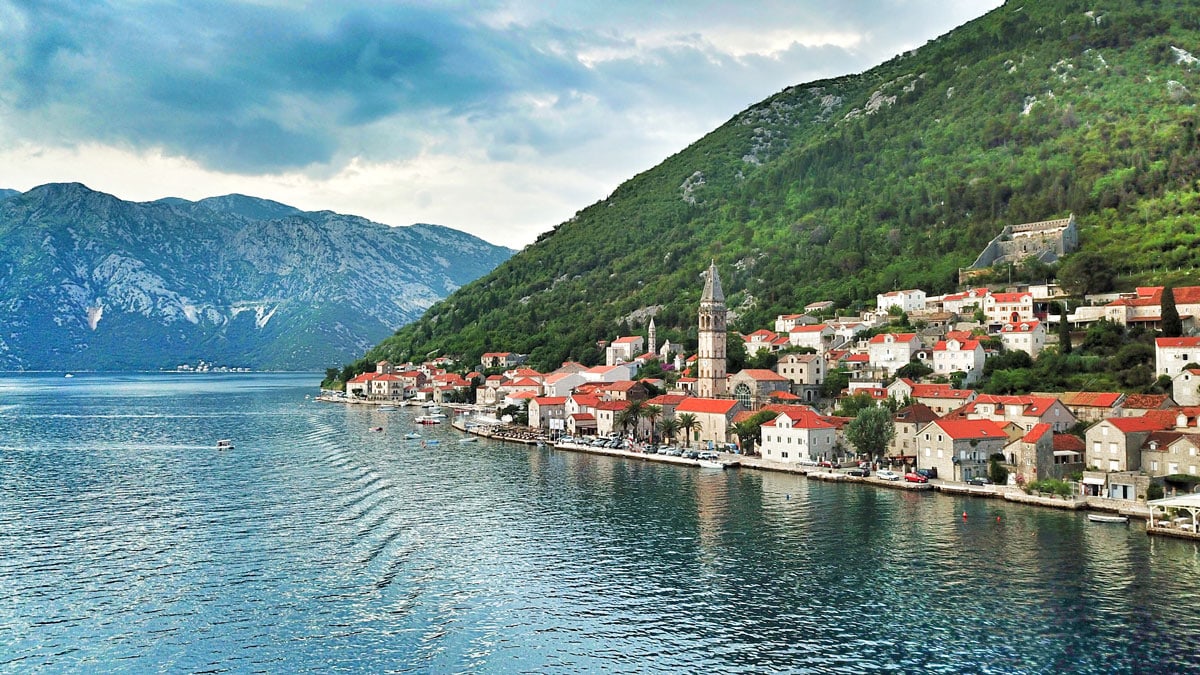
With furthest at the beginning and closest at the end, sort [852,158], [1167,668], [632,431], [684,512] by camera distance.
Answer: [852,158]
[632,431]
[684,512]
[1167,668]

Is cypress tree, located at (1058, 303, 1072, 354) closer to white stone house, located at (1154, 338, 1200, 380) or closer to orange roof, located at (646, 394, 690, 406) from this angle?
white stone house, located at (1154, 338, 1200, 380)

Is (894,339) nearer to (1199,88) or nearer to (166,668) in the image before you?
(166,668)

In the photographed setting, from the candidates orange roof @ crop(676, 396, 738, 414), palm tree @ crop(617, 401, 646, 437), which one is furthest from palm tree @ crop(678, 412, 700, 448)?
palm tree @ crop(617, 401, 646, 437)

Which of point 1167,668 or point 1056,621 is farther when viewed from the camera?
point 1056,621

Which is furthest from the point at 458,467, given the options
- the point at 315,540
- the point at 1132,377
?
the point at 1132,377

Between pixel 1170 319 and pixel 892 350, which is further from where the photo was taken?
pixel 892 350

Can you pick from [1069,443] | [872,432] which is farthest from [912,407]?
[1069,443]

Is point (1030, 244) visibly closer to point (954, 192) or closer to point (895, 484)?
point (954, 192)
